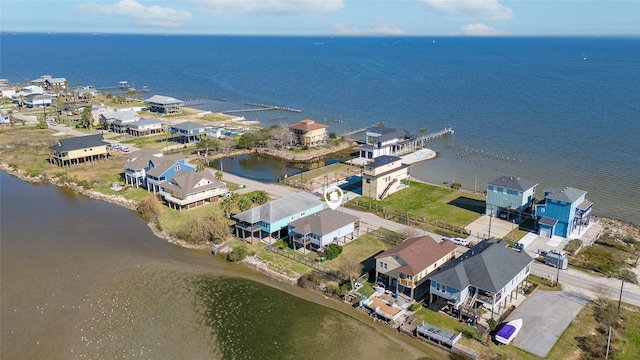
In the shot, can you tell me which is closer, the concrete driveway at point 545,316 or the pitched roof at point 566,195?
the concrete driveway at point 545,316

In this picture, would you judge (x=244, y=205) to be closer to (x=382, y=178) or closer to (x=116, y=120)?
(x=382, y=178)

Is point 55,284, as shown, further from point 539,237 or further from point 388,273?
point 539,237

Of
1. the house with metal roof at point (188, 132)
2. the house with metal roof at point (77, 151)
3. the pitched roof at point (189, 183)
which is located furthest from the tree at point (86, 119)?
the pitched roof at point (189, 183)

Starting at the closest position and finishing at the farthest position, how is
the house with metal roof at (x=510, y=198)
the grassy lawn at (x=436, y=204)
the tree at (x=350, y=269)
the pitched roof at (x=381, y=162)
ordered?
1. the tree at (x=350, y=269)
2. the house with metal roof at (x=510, y=198)
3. the grassy lawn at (x=436, y=204)
4. the pitched roof at (x=381, y=162)

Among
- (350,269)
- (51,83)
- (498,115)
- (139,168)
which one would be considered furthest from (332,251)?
(51,83)

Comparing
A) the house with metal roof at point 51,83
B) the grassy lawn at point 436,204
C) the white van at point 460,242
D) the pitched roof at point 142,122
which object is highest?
the house with metal roof at point 51,83

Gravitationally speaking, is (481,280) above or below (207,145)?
below

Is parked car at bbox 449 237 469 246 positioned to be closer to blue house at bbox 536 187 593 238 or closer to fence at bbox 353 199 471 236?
fence at bbox 353 199 471 236

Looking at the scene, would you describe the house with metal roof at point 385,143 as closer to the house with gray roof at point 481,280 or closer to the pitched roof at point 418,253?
the pitched roof at point 418,253
